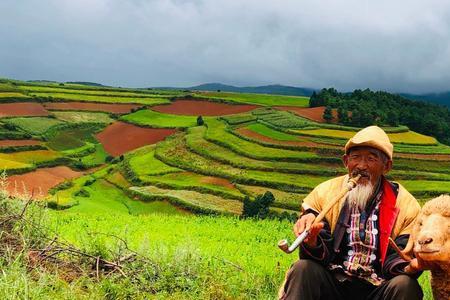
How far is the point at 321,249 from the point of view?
13.9 feet

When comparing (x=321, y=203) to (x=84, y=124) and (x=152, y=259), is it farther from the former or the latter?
(x=84, y=124)

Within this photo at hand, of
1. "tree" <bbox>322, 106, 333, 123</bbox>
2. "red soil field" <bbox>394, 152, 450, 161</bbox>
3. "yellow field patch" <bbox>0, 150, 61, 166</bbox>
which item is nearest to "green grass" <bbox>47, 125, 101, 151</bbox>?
"yellow field patch" <bbox>0, 150, 61, 166</bbox>

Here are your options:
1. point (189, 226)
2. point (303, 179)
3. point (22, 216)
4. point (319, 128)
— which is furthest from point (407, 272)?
point (319, 128)

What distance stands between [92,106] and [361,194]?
188 ft

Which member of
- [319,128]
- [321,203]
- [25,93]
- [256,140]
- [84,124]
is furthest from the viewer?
[25,93]

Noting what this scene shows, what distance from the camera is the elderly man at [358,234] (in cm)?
421

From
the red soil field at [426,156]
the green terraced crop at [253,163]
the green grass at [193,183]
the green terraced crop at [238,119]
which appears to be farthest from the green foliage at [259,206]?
the green terraced crop at [238,119]

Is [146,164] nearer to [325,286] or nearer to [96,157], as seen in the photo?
[96,157]

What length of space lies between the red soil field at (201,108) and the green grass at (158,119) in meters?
2.09

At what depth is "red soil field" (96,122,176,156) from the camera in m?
49.5

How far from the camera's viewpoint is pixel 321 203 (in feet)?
14.5

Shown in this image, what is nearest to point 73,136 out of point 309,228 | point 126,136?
point 126,136

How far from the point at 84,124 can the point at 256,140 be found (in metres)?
18.7

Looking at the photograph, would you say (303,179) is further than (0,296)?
Yes
